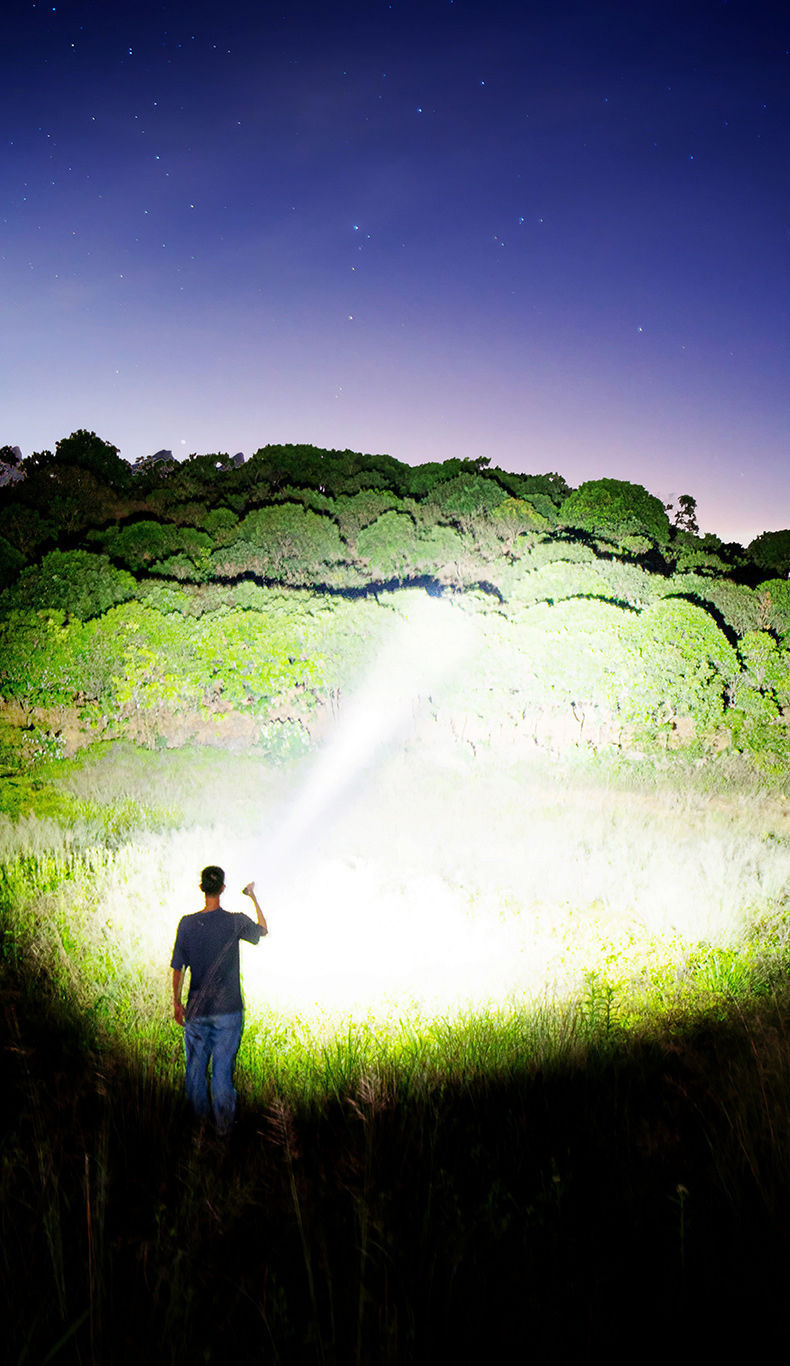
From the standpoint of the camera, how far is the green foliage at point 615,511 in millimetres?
30297

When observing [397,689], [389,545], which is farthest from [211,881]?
[389,545]

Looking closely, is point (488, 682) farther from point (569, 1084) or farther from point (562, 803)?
point (569, 1084)

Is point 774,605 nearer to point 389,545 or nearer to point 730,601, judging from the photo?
point 730,601

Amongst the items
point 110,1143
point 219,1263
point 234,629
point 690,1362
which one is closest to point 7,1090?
point 110,1143

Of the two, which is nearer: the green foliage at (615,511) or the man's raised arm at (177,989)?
the man's raised arm at (177,989)

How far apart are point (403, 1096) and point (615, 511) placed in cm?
3099

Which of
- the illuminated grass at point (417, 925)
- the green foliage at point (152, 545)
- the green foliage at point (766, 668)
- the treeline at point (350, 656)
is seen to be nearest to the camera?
the illuminated grass at point (417, 925)

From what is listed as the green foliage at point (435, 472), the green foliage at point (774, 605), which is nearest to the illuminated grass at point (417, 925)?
the green foliage at point (774, 605)

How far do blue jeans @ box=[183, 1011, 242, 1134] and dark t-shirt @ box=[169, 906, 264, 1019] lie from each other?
8cm

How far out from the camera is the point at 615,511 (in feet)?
101

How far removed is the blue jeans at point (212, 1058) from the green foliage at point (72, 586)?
583 inches

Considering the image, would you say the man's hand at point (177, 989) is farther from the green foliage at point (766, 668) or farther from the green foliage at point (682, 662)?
the green foliage at point (766, 668)

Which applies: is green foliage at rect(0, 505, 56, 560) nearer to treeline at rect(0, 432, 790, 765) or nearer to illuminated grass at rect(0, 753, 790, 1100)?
treeline at rect(0, 432, 790, 765)

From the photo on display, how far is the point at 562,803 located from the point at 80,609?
1382cm
